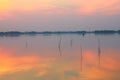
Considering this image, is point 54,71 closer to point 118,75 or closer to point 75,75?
point 75,75

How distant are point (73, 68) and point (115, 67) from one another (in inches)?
77.5

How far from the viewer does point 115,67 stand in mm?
13508

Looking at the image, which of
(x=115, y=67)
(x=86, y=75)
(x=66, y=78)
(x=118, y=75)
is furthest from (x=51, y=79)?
(x=115, y=67)

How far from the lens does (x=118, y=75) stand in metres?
11.4

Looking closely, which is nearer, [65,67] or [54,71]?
[54,71]

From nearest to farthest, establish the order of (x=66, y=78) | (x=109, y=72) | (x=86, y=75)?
1. (x=66, y=78)
2. (x=86, y=75)
3. (x=109, y=72)

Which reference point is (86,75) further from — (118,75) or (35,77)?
(35,77)

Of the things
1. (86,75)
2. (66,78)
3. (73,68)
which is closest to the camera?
(66,78)

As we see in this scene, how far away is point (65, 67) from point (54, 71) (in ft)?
4.07

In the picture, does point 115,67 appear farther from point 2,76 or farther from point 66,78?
point 2,76

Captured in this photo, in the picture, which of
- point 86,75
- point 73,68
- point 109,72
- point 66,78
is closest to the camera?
point 66,78

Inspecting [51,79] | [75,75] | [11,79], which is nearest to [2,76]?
[11,79]

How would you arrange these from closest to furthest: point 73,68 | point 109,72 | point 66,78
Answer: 1. point 66,78
2. point 109,72
3. point 73,68

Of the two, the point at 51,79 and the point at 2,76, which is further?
the point at 2,76
